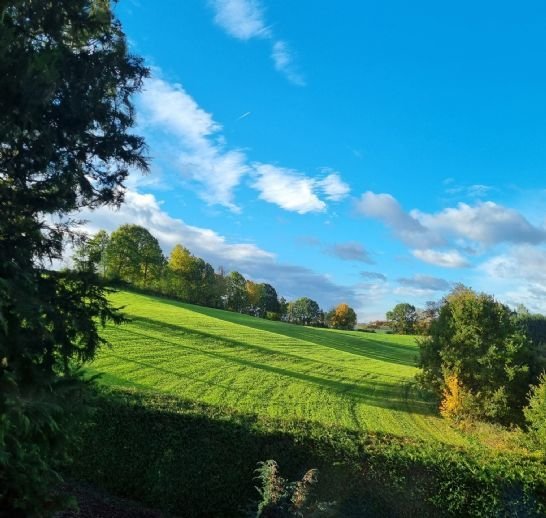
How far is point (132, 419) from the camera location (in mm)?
11844

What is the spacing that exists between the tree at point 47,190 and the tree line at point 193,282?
35566 mm

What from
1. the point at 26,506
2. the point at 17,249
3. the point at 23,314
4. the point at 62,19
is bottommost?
the point at 26,506

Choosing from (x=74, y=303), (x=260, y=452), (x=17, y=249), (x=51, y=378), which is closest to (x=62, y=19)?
(x=17, y=249)

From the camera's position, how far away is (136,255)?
69.1m

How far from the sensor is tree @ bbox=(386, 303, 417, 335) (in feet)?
A: 352

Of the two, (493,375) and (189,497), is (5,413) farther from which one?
(493,375)

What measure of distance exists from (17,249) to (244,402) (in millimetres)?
18232

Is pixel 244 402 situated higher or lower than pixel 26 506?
lower

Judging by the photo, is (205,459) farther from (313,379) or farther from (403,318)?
(403,318)

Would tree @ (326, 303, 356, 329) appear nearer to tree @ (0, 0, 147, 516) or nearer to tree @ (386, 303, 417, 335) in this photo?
tree @ (386, 303, 417, 335)

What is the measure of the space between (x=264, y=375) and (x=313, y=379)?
12.2ft

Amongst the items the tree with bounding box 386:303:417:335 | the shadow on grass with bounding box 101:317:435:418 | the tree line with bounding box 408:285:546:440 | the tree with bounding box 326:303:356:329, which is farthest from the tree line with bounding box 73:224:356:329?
the tree line with bounding box 408:285:546:440

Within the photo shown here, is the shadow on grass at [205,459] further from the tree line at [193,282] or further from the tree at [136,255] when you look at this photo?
the tree at [136,255]

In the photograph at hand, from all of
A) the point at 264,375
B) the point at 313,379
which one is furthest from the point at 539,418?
the point at 264,375
